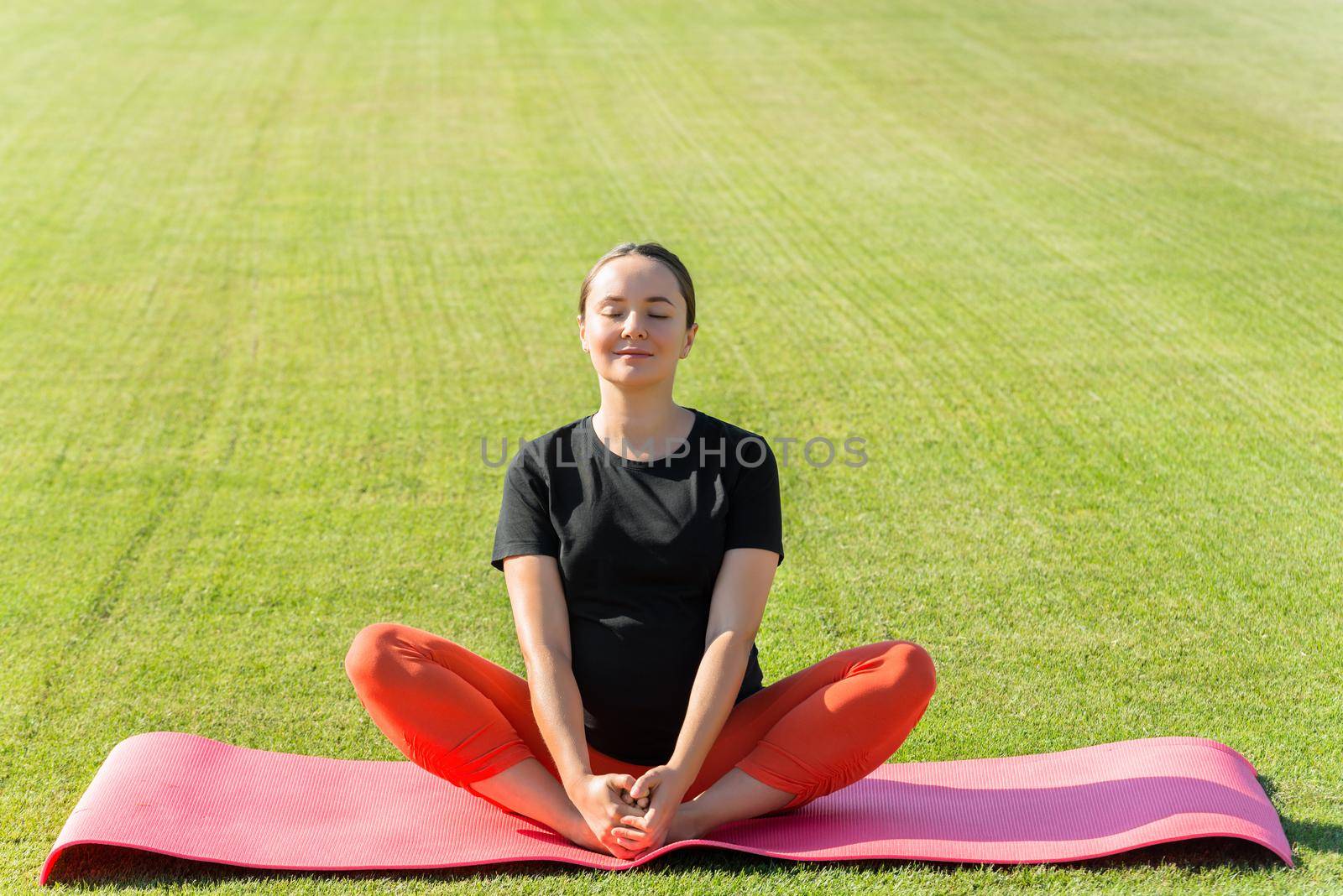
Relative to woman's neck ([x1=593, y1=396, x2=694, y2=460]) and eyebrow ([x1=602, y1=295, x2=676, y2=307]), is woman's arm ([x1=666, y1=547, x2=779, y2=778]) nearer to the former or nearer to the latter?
woman's neck ([x1=593, y1=396, x2=694, y2=460])

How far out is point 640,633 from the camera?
2.64m

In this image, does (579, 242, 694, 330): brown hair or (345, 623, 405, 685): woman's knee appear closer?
(345, 623, 405, 685): woman's knee

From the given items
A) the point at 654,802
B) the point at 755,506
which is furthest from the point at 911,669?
the point at 654,802

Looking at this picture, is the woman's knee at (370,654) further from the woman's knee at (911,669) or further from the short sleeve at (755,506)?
the woman's knee at (911,669)

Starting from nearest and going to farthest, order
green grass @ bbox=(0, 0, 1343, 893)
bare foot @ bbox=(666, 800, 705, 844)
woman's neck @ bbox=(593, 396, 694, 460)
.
A: bare foot @ bbox=(666, 800, 705, 844) < woman's neck @ bbox=(593, 396, 694, 460) < green grass @ bbox=(0, 0, 1343, 893)

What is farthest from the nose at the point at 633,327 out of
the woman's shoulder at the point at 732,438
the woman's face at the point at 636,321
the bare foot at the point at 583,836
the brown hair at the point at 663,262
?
the bare foot at the point at 583,836

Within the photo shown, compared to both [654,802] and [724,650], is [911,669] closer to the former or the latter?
[724,650]

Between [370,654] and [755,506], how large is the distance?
80 cm

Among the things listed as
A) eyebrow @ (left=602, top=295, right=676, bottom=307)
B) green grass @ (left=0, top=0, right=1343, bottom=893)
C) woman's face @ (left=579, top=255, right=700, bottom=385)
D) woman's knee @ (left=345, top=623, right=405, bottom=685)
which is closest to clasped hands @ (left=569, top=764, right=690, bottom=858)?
green grass @ (left=0, top=0, right=1343, bottom=893)

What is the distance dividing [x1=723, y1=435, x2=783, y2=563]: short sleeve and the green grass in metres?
0.64

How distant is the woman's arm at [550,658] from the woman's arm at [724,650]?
20cm

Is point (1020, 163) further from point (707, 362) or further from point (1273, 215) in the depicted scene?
point (707, 362)

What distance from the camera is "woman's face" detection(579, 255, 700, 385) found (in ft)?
8.63

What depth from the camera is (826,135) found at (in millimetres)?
10797
